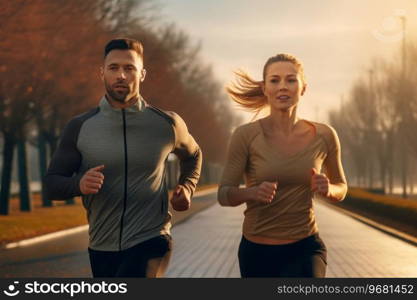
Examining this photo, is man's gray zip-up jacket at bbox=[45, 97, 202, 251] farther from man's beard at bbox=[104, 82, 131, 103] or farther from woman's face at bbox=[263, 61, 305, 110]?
woman's face at bbox=[263, 61, 305, 110]

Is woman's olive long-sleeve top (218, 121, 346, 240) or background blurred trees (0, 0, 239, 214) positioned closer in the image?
woman's olive long-sleeve top (218, 121, 346, 240)

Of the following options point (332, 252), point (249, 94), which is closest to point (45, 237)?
point (332, 252)

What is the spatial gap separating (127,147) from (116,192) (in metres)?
0.26

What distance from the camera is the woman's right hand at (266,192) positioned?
4.79 metres

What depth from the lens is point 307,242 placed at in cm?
513

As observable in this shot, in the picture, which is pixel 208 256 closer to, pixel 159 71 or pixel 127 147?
pixel 127 147

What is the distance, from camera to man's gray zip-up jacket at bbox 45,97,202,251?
483 cm

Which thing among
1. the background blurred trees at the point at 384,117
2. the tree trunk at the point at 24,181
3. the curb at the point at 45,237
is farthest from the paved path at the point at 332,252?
the background blurred trees at the point at 384,117

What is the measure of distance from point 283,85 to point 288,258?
3.29 ft

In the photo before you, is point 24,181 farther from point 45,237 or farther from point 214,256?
point 214,256

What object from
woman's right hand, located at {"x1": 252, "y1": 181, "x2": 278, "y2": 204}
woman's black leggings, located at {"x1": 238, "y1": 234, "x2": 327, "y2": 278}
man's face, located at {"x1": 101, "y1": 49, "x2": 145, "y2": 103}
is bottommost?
woman's black leggings, located at {"x1": 238, "y1": 234, "x2": 327, "y2": 278}

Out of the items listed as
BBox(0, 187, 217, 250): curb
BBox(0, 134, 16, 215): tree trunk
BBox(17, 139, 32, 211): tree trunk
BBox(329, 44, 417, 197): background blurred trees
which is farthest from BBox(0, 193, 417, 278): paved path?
BBox(329, 44, 417, 197): background blurred trees

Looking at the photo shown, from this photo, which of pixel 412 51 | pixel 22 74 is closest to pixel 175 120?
pixel 22 74

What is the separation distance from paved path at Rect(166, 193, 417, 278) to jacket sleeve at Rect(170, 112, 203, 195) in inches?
248
